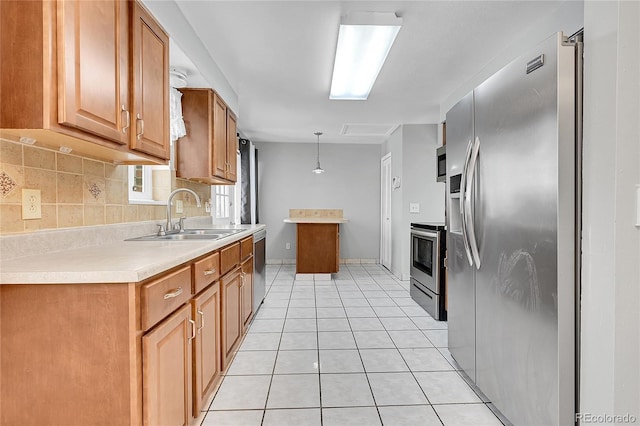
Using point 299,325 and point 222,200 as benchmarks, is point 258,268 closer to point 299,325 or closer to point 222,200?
point 299,325

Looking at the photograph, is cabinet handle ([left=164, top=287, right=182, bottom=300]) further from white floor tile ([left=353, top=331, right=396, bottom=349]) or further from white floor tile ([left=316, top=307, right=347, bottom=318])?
white floor tile ([left=316, top=307, right=347, bottom=318])

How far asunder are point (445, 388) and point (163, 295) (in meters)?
1.75

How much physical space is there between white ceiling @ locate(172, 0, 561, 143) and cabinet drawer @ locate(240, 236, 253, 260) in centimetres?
139

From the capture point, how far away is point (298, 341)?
2.73 meters

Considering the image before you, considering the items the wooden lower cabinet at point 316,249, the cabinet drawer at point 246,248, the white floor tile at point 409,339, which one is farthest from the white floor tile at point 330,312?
the wooden lower cabinet at point 316,249

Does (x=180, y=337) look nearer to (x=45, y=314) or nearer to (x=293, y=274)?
(x=45, y=314)

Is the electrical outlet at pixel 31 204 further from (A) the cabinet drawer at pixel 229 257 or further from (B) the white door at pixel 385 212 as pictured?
(B) the white door at pixel 385 212

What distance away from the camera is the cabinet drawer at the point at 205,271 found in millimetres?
1592

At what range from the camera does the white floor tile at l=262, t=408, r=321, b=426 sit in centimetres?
170

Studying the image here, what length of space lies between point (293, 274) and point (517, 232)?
446cm

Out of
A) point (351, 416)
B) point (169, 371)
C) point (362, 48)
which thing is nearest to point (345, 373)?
point (351, 416)

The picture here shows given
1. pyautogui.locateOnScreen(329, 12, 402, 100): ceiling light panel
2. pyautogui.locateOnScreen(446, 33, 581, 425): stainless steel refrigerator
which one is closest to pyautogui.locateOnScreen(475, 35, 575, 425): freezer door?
pyautogui.locateOnScreen(446, 33, 581, 425): stainless steel refrigerator

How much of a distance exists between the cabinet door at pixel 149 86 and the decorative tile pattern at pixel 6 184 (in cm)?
47

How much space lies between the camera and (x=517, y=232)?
58.7 inches
